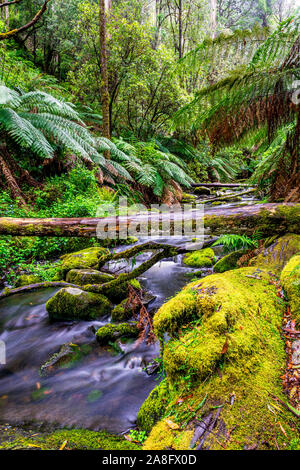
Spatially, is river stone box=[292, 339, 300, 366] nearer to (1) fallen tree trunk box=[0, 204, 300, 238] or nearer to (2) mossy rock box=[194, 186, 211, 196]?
(1) fallen tree trunk box=[0, 204, 300, 238]

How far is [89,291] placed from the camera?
3297 millimetres

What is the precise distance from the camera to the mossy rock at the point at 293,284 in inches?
56.6

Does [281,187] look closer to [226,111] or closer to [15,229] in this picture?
[226,111]

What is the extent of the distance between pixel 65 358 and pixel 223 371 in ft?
6.55

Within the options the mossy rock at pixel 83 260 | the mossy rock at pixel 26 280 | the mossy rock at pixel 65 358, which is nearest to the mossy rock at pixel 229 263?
the mossy rock at pixel 65 358

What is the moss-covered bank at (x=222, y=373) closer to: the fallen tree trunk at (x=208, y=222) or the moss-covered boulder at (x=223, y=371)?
the moss-covered boulder at (x=223, y=371)

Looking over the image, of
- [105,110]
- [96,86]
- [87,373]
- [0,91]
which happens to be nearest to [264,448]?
[87,373]

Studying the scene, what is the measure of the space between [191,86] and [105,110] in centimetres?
1014

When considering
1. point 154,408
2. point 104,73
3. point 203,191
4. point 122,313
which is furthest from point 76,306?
point 203,191

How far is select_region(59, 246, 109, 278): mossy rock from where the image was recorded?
13.0ft

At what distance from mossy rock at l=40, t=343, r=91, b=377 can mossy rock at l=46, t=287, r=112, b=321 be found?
46 centimetres

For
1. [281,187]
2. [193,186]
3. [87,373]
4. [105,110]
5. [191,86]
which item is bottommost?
[87,373]

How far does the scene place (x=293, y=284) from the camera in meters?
1.54

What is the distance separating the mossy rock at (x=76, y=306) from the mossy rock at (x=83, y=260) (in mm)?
794
